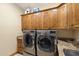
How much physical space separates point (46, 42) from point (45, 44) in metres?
0.06

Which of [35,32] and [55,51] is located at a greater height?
[35,32]

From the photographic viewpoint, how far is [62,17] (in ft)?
6.88

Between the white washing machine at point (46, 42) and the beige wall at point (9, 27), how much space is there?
132cm

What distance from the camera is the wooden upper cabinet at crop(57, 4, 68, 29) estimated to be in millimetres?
1966

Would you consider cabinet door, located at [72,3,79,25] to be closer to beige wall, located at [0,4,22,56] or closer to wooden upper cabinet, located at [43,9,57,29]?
wooden upper cabinet, located at [43,9,57,29]

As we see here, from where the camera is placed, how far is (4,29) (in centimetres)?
324

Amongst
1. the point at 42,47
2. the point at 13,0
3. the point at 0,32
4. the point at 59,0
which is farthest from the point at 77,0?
the point at 0,32

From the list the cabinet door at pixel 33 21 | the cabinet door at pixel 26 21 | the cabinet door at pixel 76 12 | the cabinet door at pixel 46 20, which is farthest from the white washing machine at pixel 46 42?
the cabinet door at pixel 26 21

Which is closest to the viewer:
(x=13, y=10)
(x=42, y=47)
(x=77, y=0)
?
(x=77, y=0)

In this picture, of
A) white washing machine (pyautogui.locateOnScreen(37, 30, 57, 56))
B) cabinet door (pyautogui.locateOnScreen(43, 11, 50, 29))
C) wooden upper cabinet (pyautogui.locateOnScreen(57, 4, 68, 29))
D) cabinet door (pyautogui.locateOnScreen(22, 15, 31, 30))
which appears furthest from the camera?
cabinet door (pyautogui.locateOnScreen(22, 15, 31, 30))

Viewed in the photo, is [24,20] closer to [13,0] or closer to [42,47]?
[42,47]

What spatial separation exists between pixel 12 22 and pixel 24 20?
0.69m

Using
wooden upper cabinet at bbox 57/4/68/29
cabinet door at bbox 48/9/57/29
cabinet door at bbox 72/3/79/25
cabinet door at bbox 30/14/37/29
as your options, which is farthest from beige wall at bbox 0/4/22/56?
cabinet door at bbox 72/3/79/25

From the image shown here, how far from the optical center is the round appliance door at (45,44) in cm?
226
